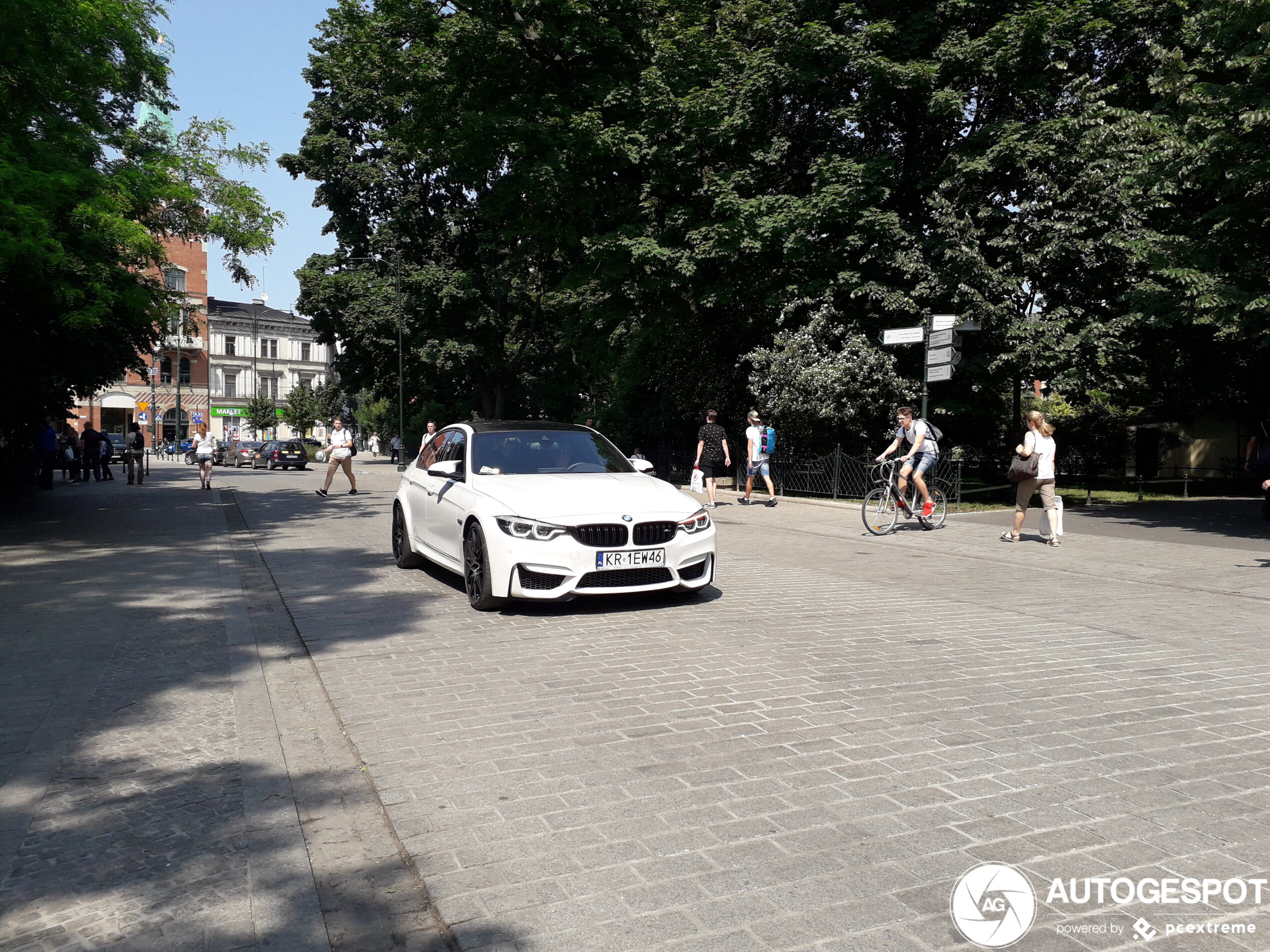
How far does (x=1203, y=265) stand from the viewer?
49.8 feet

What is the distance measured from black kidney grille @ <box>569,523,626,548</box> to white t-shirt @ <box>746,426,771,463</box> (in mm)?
12698

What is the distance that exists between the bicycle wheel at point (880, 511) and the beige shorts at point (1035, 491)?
6.23 ft

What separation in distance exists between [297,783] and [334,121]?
147ft

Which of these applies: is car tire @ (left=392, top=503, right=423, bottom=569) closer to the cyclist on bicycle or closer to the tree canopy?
the cyclist on bicycle

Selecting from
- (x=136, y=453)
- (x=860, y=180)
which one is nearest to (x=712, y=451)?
(x=860, y=180)

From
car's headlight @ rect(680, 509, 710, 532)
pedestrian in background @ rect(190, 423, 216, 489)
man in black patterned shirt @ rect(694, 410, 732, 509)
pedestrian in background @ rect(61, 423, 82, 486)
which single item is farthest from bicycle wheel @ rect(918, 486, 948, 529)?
pedestrian in background @ rect(61, 423, 82, 486)

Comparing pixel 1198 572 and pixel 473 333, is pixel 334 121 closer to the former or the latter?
pixel 473 333

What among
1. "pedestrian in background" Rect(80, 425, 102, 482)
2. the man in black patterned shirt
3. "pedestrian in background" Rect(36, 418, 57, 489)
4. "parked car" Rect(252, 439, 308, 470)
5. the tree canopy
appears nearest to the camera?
the tree canopy

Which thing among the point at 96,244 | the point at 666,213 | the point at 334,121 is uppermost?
the point at 334,121

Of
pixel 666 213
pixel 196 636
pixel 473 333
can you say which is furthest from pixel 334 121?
pixel 196 636

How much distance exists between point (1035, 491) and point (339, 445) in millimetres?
15373

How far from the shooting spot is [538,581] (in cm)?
780

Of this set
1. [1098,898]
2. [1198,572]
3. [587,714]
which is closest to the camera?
[1098,898]

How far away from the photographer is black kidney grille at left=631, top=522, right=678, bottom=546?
7957 millimetres
